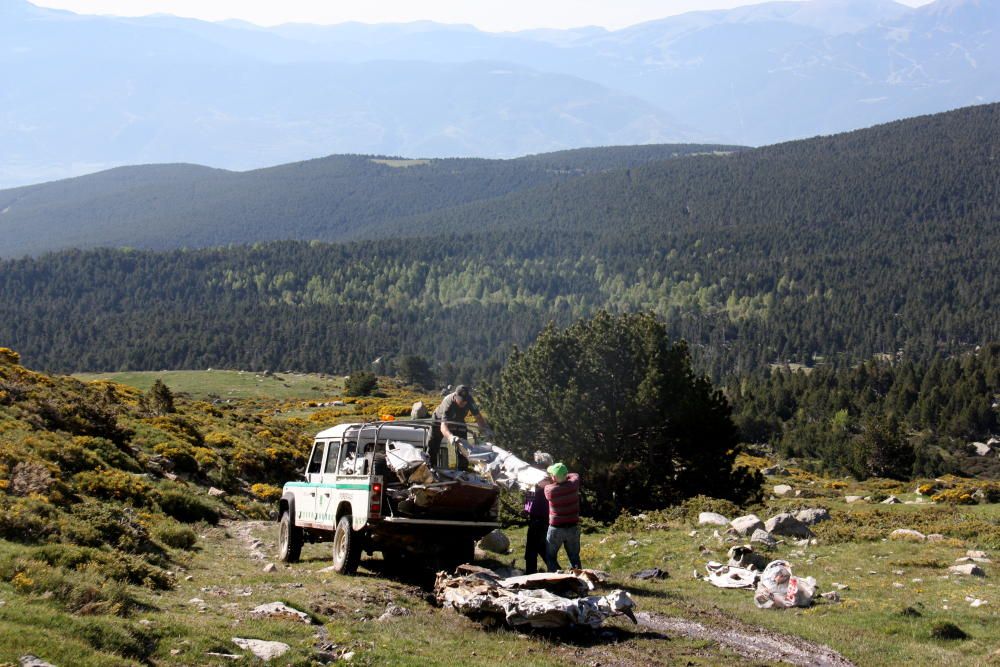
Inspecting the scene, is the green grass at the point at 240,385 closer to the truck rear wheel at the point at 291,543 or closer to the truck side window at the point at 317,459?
the truck rear wheel at the point at 291,543

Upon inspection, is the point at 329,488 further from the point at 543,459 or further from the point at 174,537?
the point at 543,459

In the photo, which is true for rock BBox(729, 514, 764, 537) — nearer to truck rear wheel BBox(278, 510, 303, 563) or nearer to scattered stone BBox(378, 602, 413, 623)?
truck rear wheel BBox(278, 510, 303, 563)

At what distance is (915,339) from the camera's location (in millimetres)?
183625

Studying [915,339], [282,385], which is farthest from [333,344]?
[915,339]

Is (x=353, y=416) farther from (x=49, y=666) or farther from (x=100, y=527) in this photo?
(x=49, y=666)

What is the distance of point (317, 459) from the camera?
18.3m

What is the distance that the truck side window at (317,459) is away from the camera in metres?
18.0

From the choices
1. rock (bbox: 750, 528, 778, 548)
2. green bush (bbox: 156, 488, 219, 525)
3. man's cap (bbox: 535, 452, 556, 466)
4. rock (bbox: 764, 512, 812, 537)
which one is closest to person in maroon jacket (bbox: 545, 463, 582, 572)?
rock (bbox: 750, 528, 778, 548)

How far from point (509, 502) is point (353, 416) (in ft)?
128

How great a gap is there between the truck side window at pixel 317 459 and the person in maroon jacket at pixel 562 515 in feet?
15.6

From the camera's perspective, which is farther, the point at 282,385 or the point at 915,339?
the point at 915,339

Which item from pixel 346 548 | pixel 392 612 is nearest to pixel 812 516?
pixel 346 548

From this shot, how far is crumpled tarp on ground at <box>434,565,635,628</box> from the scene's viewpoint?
1219 centimetres

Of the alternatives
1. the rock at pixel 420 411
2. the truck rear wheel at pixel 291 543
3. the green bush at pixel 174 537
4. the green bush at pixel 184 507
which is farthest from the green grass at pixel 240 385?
the rock at pixel 420 411
